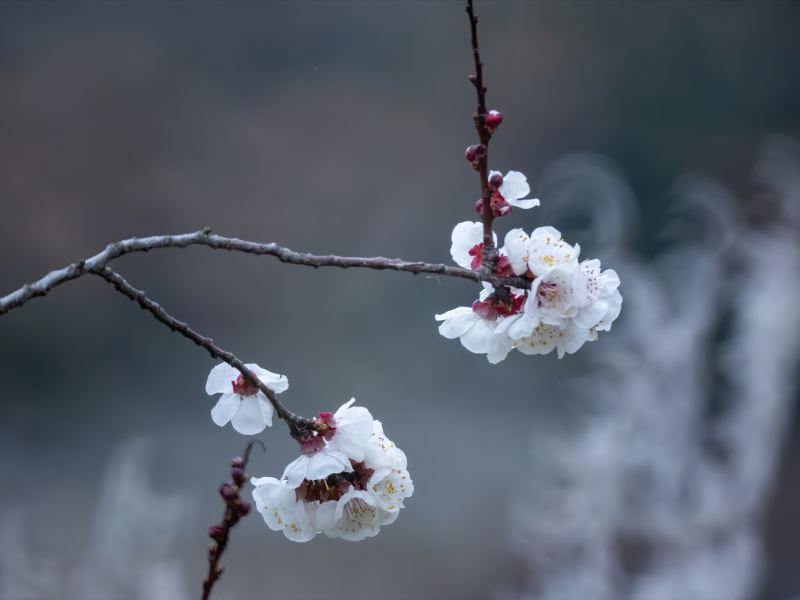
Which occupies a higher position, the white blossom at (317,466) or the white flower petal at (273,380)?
the white flower petal at (273,380)

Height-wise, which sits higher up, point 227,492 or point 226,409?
point 226,409

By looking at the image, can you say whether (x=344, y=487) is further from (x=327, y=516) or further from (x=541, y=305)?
(x=541, y=305)

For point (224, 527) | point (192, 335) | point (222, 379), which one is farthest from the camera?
point (222, 379)

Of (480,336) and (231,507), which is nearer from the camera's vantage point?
(231,507)

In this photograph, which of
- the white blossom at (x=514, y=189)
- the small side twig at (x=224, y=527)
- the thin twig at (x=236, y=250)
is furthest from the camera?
the white blossom at (x=514, y=189)

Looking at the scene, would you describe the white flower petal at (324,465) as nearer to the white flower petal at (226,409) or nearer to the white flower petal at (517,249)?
the white flower petal at (226,409)

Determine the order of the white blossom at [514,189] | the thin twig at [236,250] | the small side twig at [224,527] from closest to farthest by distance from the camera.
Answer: the small side twig at [224,527] < the thin twig at [236,250] < the white blossom at [514,189]

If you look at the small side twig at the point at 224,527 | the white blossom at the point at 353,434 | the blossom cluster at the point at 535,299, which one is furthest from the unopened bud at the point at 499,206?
the small side twig at the point at 224,527

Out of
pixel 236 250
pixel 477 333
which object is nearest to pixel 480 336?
pixel 477 333
